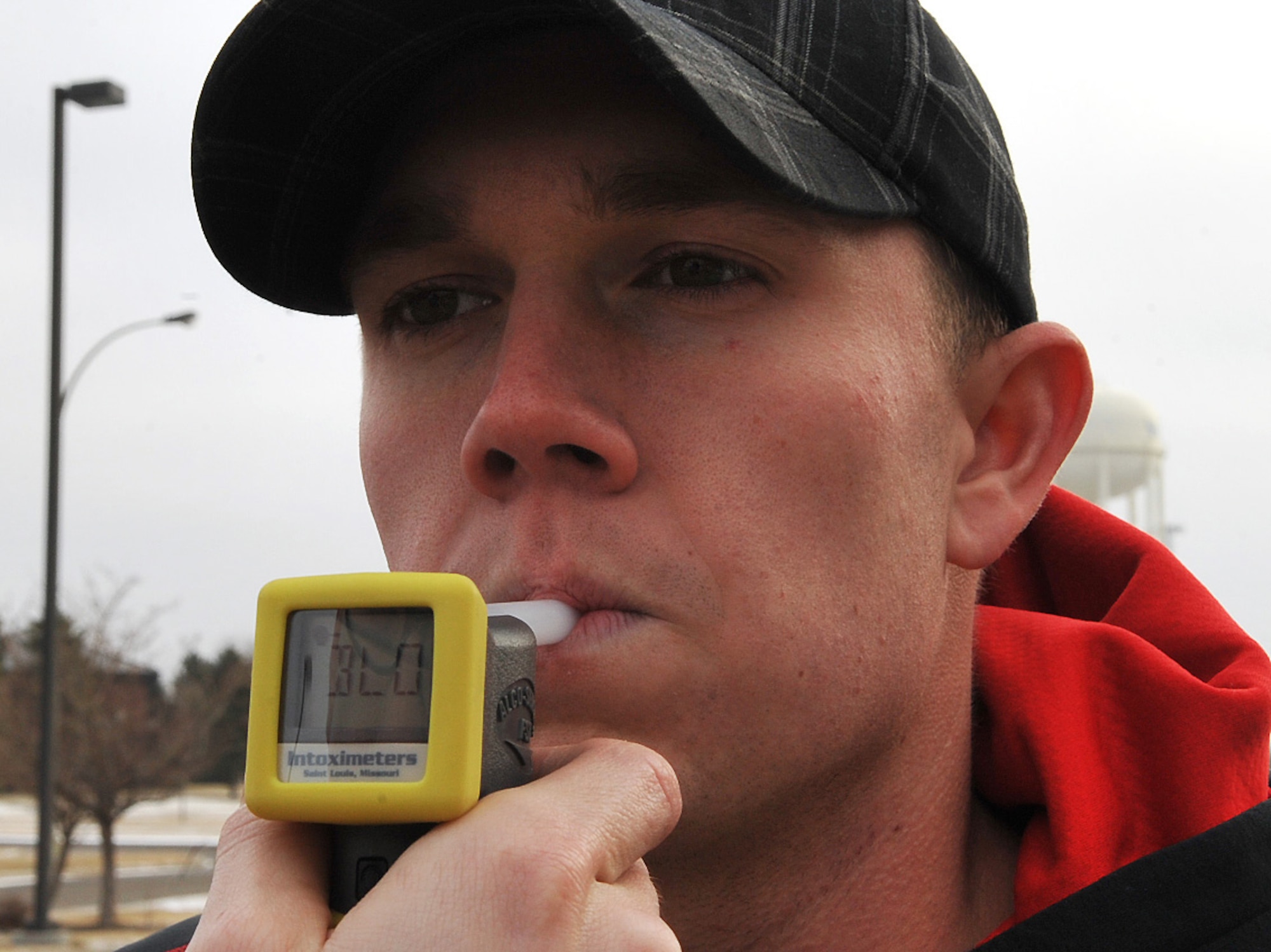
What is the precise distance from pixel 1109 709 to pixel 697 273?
3.19 ft

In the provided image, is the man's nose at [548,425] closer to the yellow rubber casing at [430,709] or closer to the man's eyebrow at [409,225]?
the man's eyebrow at [409,225]

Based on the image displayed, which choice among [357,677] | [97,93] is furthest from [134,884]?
[357,677]

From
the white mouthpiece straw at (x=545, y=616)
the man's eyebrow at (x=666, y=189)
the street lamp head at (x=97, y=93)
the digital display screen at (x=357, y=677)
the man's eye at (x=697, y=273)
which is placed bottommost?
the white mouthpiece straw at (x=545, y=616)

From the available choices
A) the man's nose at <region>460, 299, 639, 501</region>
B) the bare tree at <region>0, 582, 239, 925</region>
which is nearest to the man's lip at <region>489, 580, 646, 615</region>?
the man's nose at <region>460, 299, 639, 501</region>

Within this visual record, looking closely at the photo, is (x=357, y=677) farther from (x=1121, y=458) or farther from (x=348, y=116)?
(x=1121, y=458)

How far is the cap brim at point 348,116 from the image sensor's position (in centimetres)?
152

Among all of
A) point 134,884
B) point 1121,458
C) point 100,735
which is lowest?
point 134,884

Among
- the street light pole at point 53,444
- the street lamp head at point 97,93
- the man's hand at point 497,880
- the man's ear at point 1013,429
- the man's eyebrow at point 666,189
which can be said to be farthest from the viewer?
the street lamp head at point 97,93

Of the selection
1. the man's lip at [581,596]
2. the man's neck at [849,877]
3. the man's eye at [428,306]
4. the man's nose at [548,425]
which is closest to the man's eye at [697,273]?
the man's nose at [548,425]

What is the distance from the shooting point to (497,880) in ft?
3.10

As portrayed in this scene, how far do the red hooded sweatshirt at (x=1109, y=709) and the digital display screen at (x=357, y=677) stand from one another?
115cm

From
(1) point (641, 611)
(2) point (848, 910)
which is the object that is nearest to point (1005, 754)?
(2) point (848, 910)

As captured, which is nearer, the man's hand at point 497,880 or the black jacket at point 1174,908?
the man's hand at point 497,880

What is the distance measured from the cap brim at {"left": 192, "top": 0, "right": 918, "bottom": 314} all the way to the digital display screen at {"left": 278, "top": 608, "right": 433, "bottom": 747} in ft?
2.48
